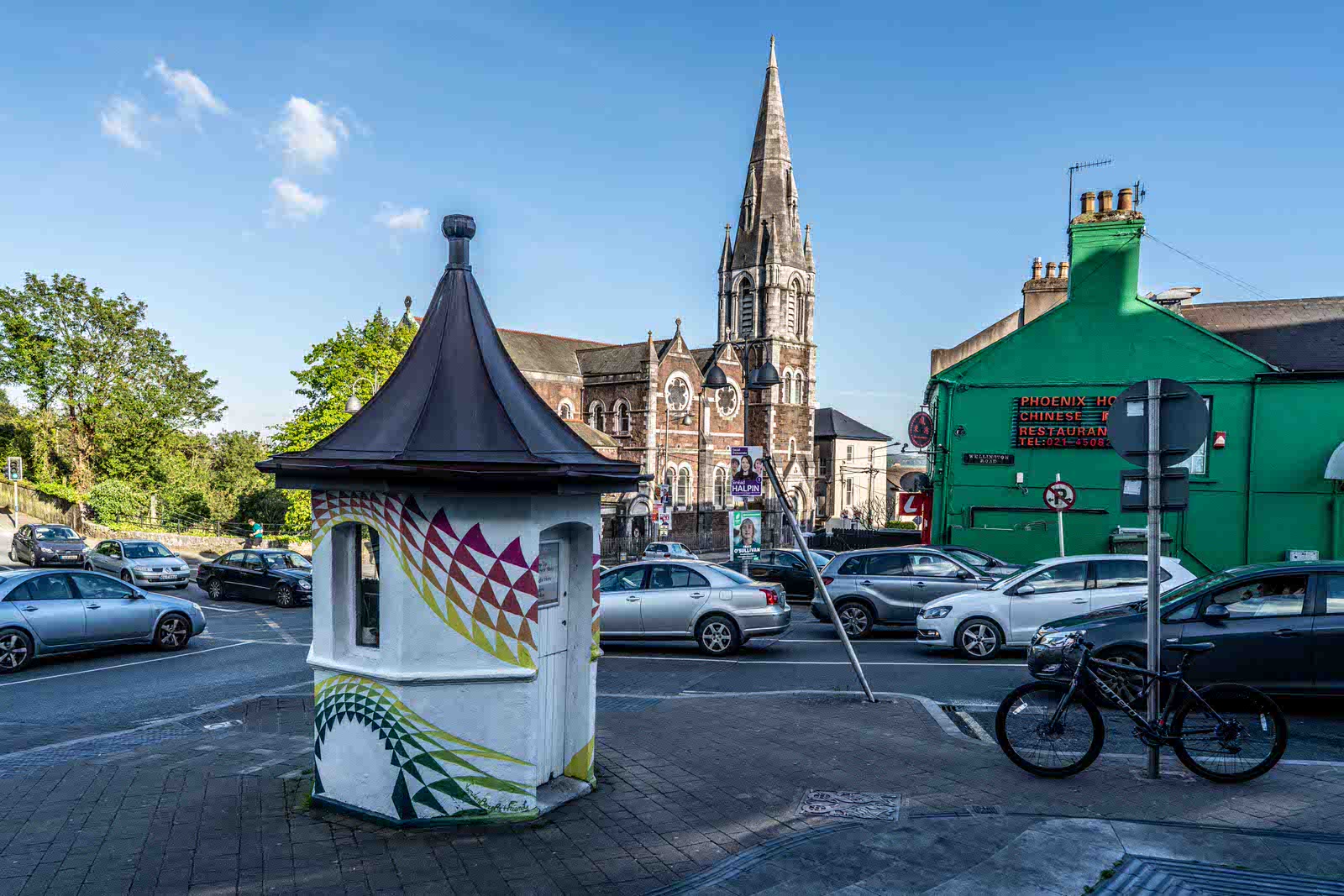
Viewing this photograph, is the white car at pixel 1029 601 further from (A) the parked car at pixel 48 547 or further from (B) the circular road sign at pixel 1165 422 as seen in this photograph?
(A) the parked car at pixel 48 547

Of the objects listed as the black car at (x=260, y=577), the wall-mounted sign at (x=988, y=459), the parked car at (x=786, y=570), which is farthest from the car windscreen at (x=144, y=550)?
the wall-mounted sign at (x=988, y=459)

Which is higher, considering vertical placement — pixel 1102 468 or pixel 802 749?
pixel 1102 468

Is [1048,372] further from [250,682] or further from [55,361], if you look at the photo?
[55,361]

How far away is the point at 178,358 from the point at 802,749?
52.7 meters

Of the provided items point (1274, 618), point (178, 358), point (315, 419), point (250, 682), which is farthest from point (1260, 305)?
point (178, 358)

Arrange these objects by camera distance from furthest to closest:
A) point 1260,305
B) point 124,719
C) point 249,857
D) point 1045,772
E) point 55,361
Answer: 1. point 55,361
2. point 1260,305
3. point 124,719
4. point 1045,772
5. point 249,857

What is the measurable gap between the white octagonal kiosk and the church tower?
198ft

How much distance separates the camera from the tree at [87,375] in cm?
4578

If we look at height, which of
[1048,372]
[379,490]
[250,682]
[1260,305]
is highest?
[1260,305]

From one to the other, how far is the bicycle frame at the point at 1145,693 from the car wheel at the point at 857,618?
8.31m

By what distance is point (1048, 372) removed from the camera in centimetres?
2369

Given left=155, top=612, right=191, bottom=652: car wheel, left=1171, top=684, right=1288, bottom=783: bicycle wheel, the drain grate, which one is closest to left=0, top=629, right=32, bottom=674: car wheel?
left=155, top=612, right=191, bottom=652: car wheel

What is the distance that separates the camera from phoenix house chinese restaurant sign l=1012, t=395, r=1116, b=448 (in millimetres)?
23250

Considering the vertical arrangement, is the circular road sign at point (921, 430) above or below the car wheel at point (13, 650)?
above
